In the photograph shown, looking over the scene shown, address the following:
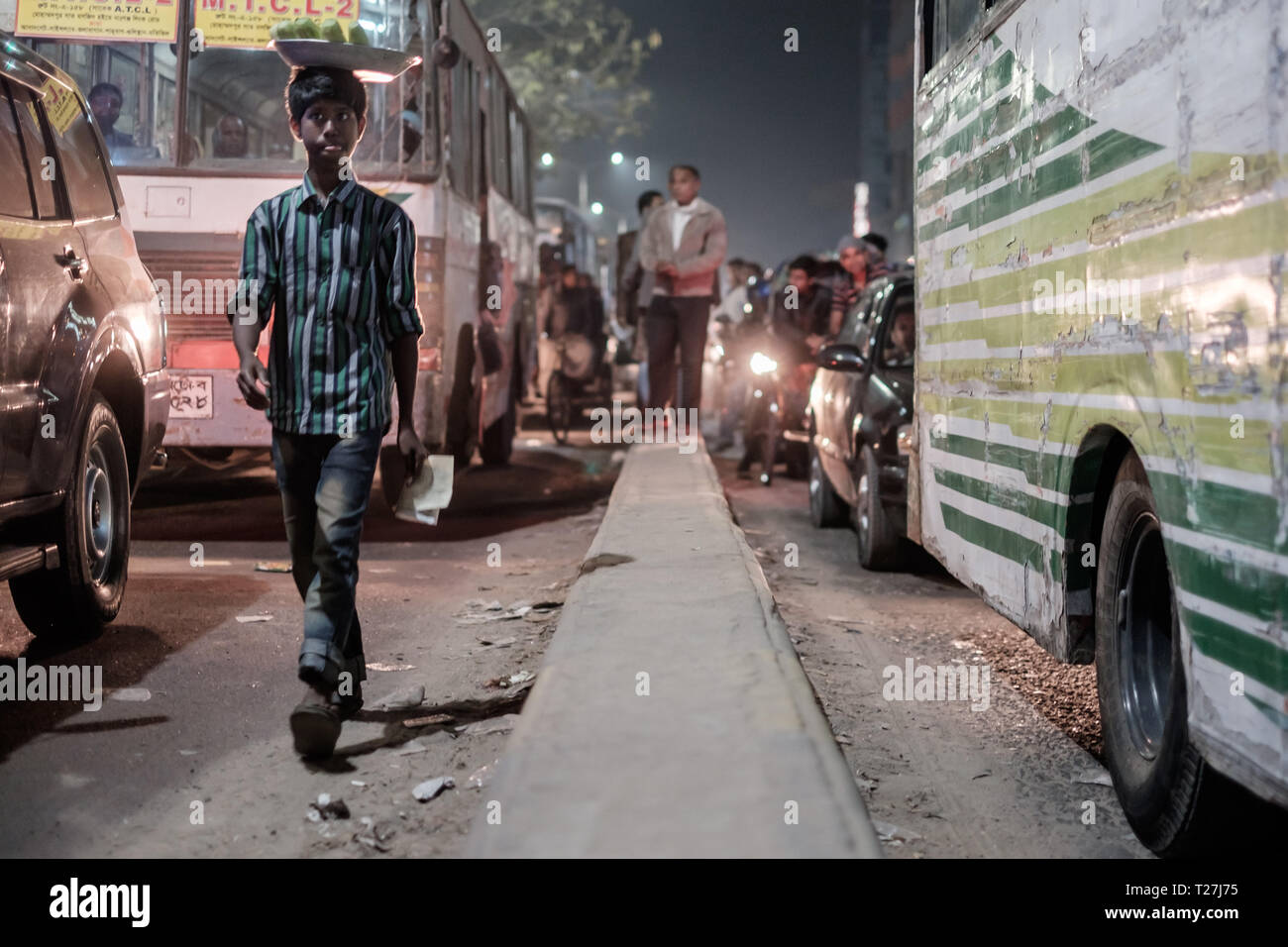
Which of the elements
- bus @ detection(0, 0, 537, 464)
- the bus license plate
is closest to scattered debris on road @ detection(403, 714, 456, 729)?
bus @ detection(0, 0, 537, 464)

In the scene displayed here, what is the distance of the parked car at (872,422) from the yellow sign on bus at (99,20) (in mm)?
4745

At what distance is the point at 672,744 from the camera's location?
371 centimetres

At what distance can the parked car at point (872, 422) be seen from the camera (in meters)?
8.56

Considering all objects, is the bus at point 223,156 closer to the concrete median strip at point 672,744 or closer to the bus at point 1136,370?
the concrete median strip at point 672,744

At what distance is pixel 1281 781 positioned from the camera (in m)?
2.85

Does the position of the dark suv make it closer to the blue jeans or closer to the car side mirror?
the blue jeans

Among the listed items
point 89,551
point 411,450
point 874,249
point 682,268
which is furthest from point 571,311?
point 411,450

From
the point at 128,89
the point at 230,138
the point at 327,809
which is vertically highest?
the point at 128,89

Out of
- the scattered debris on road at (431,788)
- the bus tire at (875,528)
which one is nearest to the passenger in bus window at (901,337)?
the bus tire at (875,528)

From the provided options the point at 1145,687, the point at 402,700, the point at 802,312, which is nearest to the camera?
the point at 1145,687

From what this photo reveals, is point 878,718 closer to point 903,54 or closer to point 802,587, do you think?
point 802,587

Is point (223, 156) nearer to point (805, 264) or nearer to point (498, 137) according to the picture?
point (498, 137)

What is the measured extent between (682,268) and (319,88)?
822 centimetres

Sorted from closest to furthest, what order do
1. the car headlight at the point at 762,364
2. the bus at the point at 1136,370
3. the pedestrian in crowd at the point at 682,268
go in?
the bus at the point at 1136,370
the pedestrian in crowd at the point at 682,268
the car headlight at the point at 762,364
